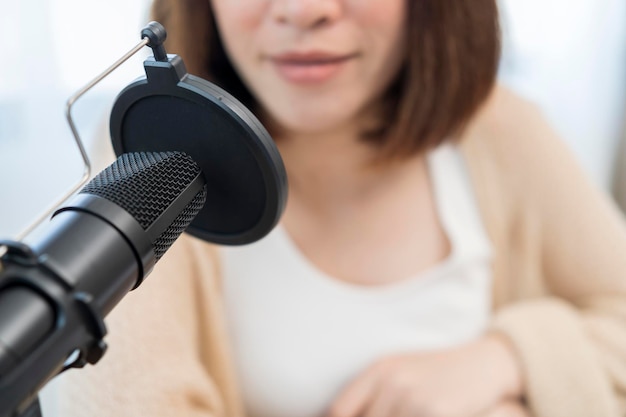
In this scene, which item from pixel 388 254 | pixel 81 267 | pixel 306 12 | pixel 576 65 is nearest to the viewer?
pixel 81 267

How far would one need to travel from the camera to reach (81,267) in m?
0.25

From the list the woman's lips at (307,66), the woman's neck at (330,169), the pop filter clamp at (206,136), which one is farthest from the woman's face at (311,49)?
the pop filter clamp at (206,136)

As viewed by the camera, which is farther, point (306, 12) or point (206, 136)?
point (306, 12)

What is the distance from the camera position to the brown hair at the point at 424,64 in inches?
27.5

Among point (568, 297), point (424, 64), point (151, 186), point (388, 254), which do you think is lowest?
point (568, 297)

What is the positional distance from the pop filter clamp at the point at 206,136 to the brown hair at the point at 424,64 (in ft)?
1.12

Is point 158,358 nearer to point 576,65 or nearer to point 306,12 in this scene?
point 306,12

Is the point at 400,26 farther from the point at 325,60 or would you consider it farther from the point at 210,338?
the point at 210,338

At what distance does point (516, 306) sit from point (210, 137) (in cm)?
59

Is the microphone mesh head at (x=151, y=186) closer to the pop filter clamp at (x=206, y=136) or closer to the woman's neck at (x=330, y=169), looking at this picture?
the pop filter clamp at (x=206, y=136)

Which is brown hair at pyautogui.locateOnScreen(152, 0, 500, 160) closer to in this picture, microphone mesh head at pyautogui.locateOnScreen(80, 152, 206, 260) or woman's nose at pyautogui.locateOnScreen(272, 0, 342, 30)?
woman's nose at pyautogui.locateOnScreen(272, 0, 342, 30)

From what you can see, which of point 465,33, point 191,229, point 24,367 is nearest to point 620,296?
point 465,33

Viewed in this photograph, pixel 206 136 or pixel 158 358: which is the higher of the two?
pixel 206 136

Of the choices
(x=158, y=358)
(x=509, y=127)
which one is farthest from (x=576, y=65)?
(x=158, y=358)
